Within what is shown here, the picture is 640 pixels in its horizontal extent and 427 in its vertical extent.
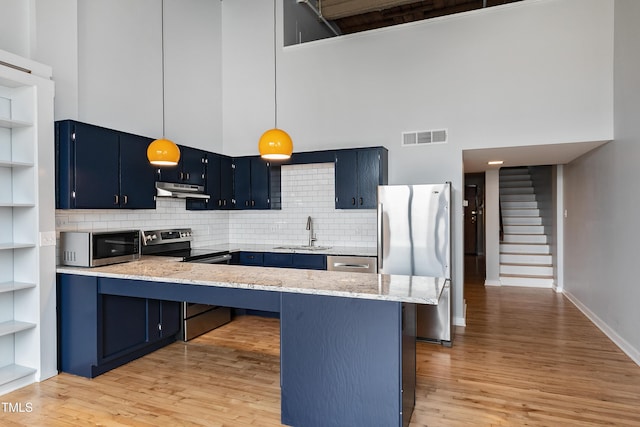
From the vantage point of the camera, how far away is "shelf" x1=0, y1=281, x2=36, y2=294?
9.71ft

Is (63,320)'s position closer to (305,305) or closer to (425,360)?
(305,305)

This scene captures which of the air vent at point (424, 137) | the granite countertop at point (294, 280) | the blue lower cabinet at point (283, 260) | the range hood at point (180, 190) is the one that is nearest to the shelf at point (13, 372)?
the granite countertop at point (294, 280)

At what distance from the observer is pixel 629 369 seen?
3350 millimetres

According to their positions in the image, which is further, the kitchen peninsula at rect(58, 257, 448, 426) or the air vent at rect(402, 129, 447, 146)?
the air vent at rect(402, 129, 447, 146)

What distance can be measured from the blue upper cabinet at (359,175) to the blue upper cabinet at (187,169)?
1693mm

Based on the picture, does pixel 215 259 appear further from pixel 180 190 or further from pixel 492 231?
pixel 492 231

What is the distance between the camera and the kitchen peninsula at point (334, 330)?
7.29ft

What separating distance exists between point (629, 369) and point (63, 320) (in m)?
4.87

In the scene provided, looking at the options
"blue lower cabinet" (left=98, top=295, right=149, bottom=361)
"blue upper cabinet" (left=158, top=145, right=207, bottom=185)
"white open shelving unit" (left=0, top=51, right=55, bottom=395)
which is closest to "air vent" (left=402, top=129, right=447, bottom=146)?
"blue upper cabinet" (left=158, top=145, right=207, bottom=185)

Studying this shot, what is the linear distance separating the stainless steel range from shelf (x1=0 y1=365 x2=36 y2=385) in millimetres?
1362

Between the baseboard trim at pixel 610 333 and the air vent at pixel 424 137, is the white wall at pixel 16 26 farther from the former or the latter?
the baseboard trim at pixel 610 333

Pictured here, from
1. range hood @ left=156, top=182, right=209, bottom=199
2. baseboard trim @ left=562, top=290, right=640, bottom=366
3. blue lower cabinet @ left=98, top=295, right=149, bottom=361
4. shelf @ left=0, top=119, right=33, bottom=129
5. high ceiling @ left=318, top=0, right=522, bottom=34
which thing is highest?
high ceiling @ left=318, top=0, right=522, bottom=34

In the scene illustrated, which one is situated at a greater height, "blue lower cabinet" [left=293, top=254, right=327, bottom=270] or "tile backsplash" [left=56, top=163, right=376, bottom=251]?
"tile backsplash" [left=56, top=163, right=376, bottom=251]

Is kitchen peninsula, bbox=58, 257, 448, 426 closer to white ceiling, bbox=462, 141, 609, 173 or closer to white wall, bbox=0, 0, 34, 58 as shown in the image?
white wall, bbox=0, 0, 34, 58
